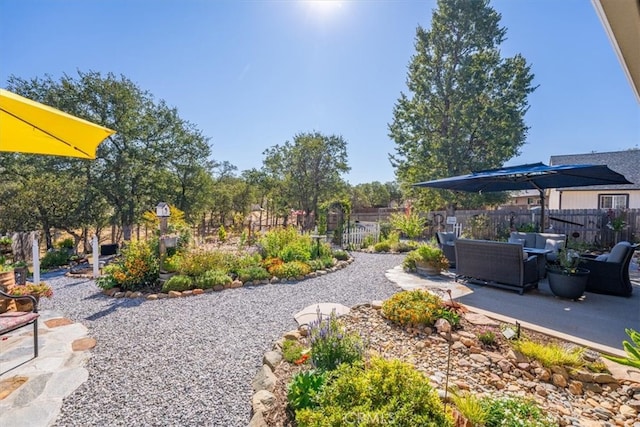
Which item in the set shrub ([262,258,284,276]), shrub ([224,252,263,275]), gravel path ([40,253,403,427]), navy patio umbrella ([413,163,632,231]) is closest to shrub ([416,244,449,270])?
gravel path ([40,253,403,427])

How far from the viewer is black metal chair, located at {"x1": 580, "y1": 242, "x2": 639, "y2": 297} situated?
414cm

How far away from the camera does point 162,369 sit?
2.46 metres

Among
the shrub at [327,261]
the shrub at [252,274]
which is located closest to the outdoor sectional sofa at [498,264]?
the shrub at [327,261]

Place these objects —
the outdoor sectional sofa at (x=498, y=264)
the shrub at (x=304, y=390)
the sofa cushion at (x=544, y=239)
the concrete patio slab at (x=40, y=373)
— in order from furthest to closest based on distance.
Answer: the sofa cushion at (x=544, y=239) < the outdoor sectional sofa at (x=498, y=264) < the concrete patio slab at (x=40, y=373) < the shrub at (x=304, y=390)

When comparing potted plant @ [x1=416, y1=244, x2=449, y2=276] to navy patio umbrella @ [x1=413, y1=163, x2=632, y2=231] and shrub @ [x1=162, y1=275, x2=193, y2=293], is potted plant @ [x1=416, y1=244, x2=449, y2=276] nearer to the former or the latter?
navy patio umbrella @ [x1=413, y1=163, x2=632, y2=231]

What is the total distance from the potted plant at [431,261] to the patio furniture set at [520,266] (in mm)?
684

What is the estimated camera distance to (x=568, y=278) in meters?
3.98

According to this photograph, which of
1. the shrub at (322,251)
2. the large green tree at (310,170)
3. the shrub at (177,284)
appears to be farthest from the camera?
the large green tree at (310,170)

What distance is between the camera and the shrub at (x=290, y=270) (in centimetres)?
561

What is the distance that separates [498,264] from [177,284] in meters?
5.39

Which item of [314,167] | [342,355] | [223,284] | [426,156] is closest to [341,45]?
[223,284]

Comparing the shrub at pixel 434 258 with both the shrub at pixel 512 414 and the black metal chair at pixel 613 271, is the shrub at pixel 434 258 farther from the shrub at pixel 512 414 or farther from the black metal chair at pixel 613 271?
the shrub at pixel 512 414

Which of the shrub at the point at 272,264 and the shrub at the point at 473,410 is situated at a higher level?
the shrub at the point at 473,410

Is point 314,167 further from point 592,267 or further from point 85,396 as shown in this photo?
point 85,396
